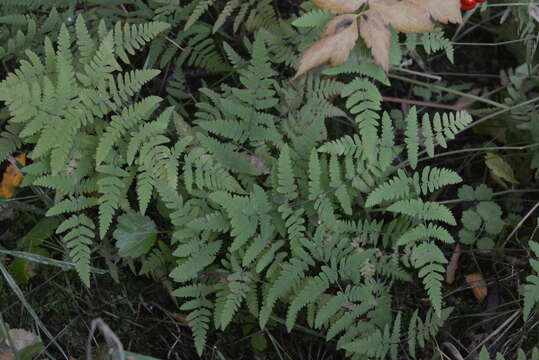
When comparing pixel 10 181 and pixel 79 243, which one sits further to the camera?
pixel 10 181

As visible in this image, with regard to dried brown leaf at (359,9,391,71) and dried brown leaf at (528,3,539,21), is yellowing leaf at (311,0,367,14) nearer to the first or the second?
dried brown leaf at (359,9,391,71)

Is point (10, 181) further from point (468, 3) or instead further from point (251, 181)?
point (468, 3)

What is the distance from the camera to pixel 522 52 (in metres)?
4.06

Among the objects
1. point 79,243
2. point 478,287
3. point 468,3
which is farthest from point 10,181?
point 478,287

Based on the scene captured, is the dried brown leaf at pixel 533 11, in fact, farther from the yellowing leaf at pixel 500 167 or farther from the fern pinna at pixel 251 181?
the yellowing leaf at pixel 500 167

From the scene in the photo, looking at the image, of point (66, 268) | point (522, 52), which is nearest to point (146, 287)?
point (66, 268)

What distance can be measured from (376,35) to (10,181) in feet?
8.58

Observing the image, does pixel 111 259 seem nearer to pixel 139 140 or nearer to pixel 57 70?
pixel 139 140

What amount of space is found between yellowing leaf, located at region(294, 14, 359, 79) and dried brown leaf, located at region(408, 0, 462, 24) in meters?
0.36

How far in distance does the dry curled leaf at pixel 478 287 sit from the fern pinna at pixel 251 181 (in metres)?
0.54

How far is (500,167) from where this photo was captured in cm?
373

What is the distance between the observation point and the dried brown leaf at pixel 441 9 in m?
2.59

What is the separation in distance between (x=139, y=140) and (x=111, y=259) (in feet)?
3.06

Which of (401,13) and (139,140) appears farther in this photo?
(139,140)
